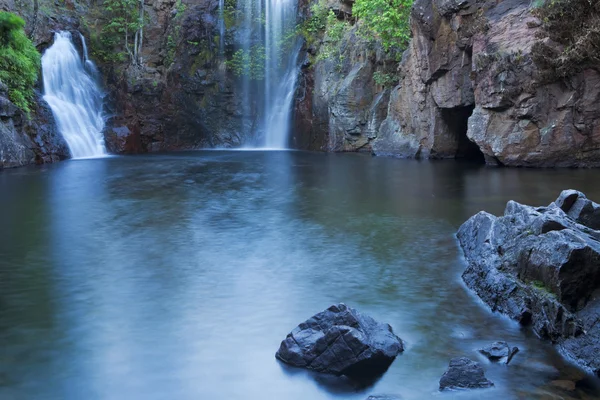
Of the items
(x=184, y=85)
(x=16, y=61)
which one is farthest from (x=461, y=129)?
(x=16, y=61)

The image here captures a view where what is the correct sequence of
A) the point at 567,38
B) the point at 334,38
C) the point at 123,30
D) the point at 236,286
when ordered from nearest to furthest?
the point at 236,286, the point at 567,38, the point at 334,38, the point at 123,30

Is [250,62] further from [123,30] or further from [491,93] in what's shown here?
[491,93]

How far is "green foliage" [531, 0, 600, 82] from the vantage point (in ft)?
55.8

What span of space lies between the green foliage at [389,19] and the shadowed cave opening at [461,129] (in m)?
4.29

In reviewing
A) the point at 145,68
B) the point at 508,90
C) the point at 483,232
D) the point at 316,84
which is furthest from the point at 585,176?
the point at 145,68

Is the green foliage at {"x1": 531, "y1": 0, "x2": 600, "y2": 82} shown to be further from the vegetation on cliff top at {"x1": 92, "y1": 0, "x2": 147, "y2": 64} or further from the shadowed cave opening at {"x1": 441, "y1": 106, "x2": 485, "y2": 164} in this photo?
the vegetation on cliff top at {"x1": 92, "y1": 0, "x2": 147, "y2": 64}

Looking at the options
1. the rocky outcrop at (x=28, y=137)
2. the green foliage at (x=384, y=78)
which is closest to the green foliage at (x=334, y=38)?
the green foliage at (x=384, y=78)

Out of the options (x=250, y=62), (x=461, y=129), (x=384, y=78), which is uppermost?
(x=250, y=62)

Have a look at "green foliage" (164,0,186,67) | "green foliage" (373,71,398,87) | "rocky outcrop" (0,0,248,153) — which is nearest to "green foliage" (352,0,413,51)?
"green foliage" (373,71,398,87)

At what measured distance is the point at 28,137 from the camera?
25125 mm

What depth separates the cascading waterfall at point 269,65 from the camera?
114 feet

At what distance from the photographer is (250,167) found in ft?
79.1

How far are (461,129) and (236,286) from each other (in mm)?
18750

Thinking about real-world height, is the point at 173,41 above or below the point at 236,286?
above
